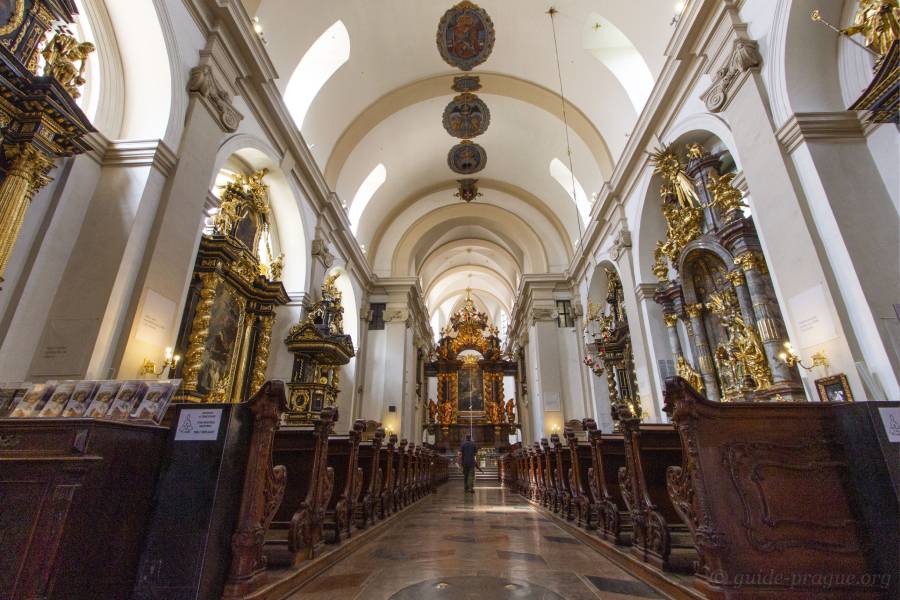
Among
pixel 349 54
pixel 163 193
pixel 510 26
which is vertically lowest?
pixel 163 193

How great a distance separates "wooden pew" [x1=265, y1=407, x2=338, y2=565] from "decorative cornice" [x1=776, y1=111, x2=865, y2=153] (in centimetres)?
522

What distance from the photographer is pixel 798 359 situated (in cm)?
408

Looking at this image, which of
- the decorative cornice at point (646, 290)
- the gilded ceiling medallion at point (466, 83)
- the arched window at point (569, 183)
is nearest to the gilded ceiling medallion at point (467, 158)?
the gilded ceiling medallion at point (466, 83)

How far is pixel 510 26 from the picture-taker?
29.1ft

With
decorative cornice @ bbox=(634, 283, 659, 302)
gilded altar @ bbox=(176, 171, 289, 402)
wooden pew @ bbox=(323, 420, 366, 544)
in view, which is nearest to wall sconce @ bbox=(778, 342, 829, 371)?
decorative cornice @ bbox=(634, 283, 659, 302)

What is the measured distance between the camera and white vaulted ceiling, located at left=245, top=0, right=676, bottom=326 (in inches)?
302

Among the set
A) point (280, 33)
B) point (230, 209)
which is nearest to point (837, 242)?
point (230, 209)

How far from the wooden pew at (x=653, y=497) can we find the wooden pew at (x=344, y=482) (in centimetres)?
207

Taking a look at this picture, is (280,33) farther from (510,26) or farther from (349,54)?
(510,26)

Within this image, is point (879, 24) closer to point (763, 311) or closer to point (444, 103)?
point (763, 311)

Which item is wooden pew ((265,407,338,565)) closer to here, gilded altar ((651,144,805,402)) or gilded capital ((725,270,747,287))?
gilded altar ((651,144,805,402))

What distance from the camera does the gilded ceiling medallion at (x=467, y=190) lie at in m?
14.4

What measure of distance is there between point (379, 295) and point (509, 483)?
7.18 metres

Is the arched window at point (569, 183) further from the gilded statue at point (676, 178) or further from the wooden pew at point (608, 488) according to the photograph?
the wooden pew at point (608, 488)
